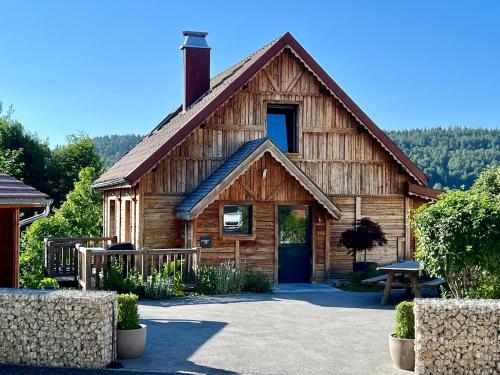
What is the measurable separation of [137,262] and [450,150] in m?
68.5

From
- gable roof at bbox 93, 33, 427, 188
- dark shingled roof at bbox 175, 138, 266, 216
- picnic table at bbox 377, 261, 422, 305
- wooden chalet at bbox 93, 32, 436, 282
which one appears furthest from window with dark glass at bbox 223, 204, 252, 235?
picnic table at bbox 377, 261, 422, 305

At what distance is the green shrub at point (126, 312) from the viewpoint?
37.1ft

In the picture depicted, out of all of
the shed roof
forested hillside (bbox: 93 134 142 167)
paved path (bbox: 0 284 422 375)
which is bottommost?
paved path (bbox: 0 284 422 375)

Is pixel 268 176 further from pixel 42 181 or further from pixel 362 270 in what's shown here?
pixel 42 181

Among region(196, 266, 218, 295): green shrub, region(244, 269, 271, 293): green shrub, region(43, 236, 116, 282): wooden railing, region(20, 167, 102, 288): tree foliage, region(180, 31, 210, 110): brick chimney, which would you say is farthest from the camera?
region(20, 167, 102, 288): tree foliage

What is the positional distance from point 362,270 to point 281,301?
519cm

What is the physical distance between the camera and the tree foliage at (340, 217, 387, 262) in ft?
71.7

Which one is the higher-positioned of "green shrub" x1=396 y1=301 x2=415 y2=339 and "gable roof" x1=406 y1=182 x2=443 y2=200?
"gable roof" x1=406 y1=182 x2=443 y2=200

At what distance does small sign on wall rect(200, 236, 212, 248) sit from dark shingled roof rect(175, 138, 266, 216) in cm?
100

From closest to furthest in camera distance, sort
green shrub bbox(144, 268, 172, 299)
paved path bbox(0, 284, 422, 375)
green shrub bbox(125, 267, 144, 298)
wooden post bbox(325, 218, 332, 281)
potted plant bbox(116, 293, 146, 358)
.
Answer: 1. paved path bbox(0, 284, 422, 375)
2. potted plant bbox(116, 293, 146, 358)
3. green shrub bbox(125, 267, 144, 298)
4. green shrub bbox(144, 268, 172, 299)
5. wooden post bbox(325, 218, 332, 281)

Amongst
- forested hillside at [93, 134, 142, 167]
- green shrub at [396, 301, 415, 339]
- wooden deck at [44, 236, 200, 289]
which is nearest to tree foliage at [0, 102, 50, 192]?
wooden deck at [44, 236, 200, 289]

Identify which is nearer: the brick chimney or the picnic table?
the picnic table

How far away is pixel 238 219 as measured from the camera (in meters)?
21.2

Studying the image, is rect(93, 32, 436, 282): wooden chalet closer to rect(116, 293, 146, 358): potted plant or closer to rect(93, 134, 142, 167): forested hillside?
rect(116, 293, 146, 358): potted plant
